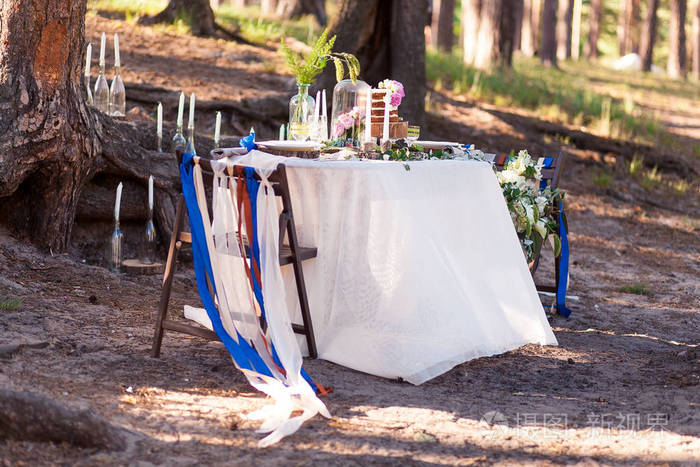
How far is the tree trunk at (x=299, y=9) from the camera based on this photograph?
16.1 meters

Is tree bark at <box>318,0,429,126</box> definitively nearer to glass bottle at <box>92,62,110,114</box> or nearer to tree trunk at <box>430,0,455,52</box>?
glass bottle at <box>92,62,110,114</box>

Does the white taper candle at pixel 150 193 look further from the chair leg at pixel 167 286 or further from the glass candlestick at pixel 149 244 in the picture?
the chair leg at pixel 167 286

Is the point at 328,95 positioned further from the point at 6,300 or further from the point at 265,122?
the point at 6,300

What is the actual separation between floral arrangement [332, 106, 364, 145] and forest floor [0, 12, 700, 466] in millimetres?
1312

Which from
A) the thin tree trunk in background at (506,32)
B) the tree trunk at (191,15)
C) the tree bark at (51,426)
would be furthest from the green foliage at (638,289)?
the thin tree trunk in background at (506,32)

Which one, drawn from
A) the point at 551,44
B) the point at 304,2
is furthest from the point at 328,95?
the point at 551,44

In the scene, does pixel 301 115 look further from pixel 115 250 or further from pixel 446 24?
pixel 446 24

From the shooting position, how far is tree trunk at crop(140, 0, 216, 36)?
1084 cm

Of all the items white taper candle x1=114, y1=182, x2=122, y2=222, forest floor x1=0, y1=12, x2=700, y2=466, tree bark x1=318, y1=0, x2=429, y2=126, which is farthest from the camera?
tree bark x1=318, y1=0, x2=429, y2=126

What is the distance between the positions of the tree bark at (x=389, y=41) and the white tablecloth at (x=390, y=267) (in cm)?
537

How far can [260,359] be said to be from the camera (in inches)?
155

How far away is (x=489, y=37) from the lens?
15156mm

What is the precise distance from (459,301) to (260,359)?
1.05 meters

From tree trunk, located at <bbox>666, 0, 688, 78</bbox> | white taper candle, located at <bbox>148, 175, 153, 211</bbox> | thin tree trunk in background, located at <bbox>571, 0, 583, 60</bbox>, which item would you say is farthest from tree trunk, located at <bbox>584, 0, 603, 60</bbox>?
white taper candle, located at <bbox>148, 175, 153, 211</bbox>
